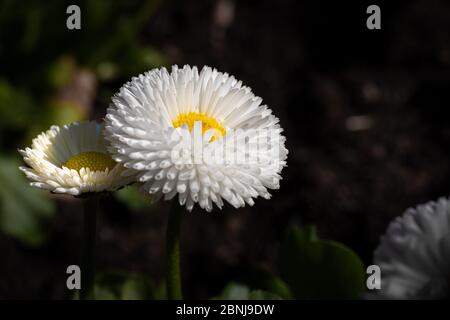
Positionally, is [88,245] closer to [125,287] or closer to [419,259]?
[125,287]

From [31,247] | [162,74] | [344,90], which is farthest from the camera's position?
[344,90]


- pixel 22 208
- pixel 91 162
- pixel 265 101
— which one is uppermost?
pixel 265 101

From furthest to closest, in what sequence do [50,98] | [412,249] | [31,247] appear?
1. [50,98]
2. [31,247]
3. [412,249]

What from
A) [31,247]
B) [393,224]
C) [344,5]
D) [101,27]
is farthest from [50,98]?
[393,224]

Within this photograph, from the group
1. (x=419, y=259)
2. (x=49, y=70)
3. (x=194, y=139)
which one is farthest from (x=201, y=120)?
(x=49, y=70)

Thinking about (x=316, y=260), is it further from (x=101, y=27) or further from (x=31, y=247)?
(x=101, y=27)

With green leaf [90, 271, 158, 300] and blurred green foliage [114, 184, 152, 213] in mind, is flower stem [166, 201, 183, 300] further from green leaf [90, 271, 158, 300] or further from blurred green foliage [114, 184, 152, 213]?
blurred green foliage [114, 184, 152, 213]
